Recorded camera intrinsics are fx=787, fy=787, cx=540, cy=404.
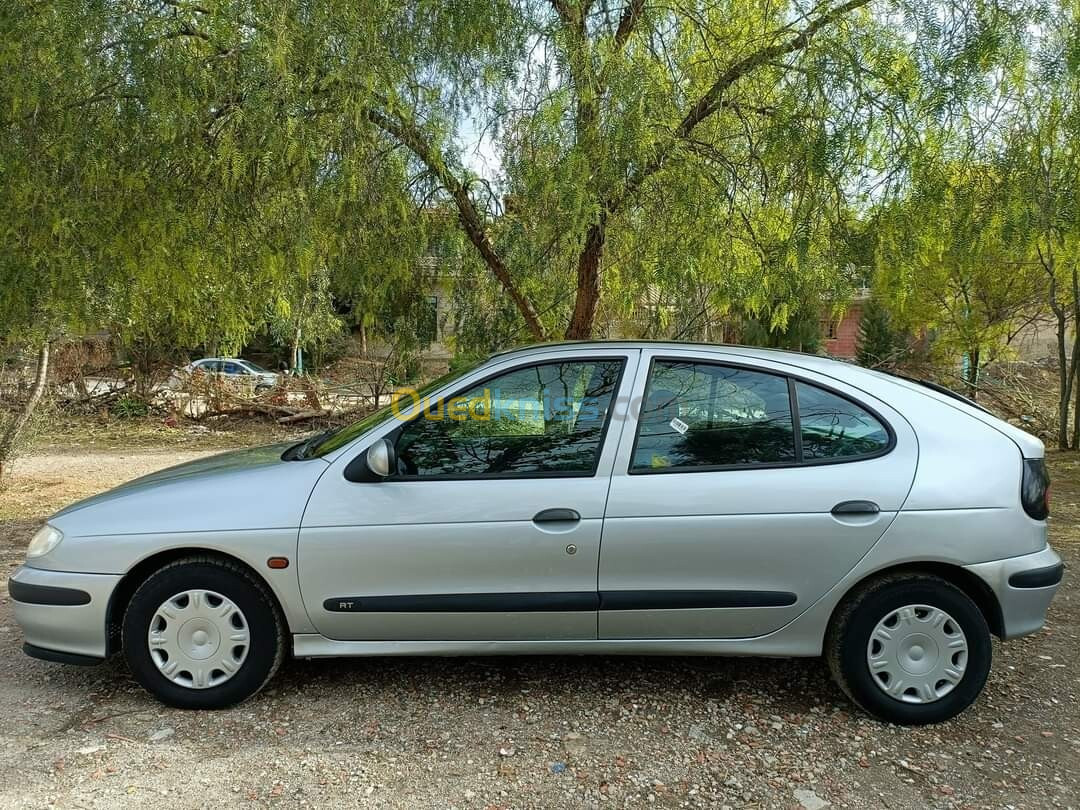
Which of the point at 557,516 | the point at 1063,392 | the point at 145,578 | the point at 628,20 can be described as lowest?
the point at 145,578

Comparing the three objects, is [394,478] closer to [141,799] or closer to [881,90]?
[141,799]

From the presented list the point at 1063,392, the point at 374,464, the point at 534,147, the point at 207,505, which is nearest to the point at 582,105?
the point at 534,147

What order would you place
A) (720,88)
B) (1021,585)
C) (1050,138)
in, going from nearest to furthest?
(1021,585), (1050,138), (720,88)

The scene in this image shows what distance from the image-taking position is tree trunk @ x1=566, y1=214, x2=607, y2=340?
19.7ft

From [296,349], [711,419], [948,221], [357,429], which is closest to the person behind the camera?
[711,419]

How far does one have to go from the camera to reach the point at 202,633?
132 inches

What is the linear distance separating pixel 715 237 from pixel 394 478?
3.42 meters

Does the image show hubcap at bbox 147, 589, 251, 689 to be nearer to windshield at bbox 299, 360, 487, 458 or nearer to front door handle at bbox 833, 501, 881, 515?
windshield at bbox 299, 360, 487, 458

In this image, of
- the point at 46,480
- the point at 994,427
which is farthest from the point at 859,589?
the point at 46,480

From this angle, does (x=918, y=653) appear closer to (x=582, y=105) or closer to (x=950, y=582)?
(x=950, y=582)

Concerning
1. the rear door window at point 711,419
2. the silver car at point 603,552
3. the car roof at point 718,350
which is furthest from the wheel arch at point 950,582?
the car roof at point 718,350

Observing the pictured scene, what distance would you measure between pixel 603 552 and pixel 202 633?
1742 mm

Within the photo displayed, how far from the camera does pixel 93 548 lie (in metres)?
3.33

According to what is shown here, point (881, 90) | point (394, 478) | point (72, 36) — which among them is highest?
point (72, 36)
